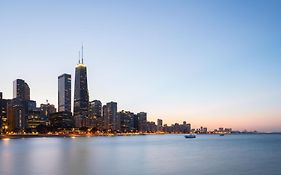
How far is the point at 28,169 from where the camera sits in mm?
57656

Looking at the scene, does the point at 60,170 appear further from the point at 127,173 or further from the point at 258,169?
the point at 258,169

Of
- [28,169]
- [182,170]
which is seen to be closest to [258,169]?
[182,170]

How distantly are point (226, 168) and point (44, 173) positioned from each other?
30730 millimetres

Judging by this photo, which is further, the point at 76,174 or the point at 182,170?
the point at 182,170

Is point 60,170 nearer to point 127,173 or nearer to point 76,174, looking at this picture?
point 76,174

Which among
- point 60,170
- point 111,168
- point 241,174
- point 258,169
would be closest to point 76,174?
point 60,170

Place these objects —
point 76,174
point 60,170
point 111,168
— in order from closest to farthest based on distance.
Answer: point 76,174
point 60,170
point 111,168

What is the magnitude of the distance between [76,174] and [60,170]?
5.26m

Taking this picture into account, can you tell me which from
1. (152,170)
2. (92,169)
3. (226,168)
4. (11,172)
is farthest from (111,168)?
(226,168)

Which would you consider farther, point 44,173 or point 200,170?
point 200,170

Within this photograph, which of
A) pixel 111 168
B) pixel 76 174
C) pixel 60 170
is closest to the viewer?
pixel 76 174

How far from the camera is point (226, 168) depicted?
59.9 metres

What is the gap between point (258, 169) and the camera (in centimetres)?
5994

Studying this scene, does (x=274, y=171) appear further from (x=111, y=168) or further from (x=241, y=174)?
(x=111, y=168)
